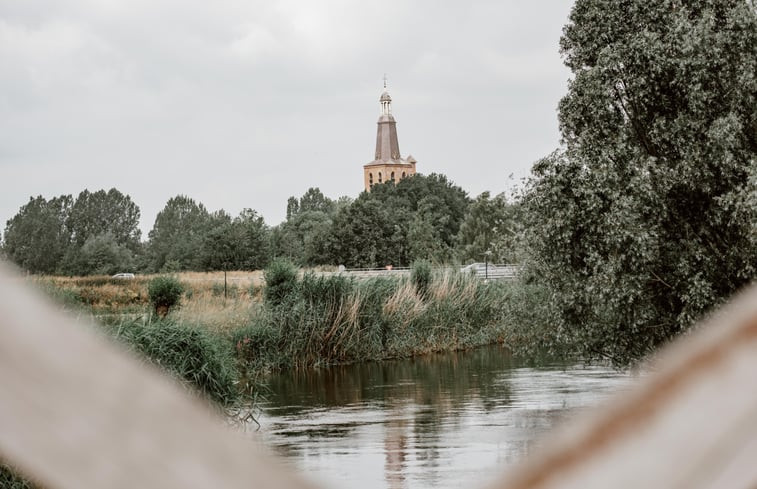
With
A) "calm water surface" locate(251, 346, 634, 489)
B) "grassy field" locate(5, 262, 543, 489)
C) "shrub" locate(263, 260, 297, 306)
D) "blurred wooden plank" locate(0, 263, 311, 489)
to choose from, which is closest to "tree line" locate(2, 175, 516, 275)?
"grassy field" locate(5, 262, 543, 489)

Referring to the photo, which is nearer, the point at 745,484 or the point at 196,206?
the point at 745,484

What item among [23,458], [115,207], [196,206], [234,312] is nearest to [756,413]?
[23,458]

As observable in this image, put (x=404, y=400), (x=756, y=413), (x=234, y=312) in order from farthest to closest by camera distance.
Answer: (x=234, y=312) → (x=404, y=400) → (x=756, y=413)

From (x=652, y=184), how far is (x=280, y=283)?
11.1 meters

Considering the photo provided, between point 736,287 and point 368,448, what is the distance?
6.11 metres

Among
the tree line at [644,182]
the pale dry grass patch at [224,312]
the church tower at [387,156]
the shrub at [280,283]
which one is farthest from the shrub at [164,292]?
the church tower at [387,156]

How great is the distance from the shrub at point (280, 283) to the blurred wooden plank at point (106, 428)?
22.6 meters

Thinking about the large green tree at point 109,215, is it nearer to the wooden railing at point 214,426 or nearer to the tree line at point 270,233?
the tree line at point 270,233

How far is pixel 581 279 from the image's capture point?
14977 millimetres

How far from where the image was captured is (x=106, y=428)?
0.36m

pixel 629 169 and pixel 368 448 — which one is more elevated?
pixel 629 169

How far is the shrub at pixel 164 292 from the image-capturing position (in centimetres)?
1905

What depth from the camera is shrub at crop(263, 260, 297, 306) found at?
904 inches

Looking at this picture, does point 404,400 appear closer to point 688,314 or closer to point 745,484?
point 688,314
